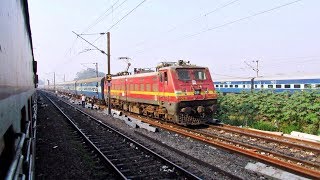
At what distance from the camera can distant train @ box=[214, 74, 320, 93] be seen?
24.3 m

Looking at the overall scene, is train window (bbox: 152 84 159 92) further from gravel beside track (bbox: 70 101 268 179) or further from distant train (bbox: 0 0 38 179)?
distant train (bbox: 0 0 38 179)

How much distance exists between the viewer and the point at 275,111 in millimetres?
17359

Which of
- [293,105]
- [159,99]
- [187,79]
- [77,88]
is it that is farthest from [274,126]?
[77,88]

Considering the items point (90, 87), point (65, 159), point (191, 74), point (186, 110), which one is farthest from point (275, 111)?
point (90, 87)

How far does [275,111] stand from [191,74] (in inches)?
194

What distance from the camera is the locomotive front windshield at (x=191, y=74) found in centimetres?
1622

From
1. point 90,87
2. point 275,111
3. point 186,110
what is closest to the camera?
point 186,110

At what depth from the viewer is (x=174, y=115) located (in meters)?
16.0

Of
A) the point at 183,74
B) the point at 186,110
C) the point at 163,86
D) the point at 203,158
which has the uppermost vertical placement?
the point at 183,74

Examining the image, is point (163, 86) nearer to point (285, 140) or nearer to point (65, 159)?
point (285, 140)

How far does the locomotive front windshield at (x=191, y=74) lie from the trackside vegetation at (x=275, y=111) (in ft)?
11.4

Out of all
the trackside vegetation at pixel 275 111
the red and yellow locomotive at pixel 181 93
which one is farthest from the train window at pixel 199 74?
the trackside vegetation at pixel 275 111

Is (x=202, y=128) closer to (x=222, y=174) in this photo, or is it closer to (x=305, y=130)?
(x=305, y=130)

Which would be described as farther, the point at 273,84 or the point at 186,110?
the point at 273,84
